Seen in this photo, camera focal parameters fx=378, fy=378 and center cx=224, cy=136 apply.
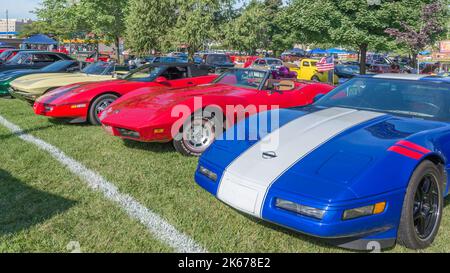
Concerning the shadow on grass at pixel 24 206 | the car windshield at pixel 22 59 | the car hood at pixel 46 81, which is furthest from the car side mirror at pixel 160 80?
the car windshield at pixel 22 59

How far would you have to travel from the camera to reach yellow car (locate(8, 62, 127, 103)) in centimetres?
807

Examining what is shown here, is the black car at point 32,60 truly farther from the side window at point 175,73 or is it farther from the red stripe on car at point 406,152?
the red stripe on car at point 406,152

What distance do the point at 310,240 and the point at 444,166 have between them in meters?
1.22

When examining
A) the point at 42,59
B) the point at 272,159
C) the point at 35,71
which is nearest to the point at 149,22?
the point at 42,59

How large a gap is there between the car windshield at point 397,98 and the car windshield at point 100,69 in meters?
6.75

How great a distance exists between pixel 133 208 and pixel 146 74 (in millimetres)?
4563

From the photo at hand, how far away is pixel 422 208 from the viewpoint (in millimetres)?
2803

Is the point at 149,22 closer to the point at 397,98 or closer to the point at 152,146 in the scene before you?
the point at 152,146

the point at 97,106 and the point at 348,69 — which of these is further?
the point at 348,69

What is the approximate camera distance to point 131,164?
15.2 ft

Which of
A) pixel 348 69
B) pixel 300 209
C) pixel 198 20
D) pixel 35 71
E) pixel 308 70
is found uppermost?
pixel 198 20

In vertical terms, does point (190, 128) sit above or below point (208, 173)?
above

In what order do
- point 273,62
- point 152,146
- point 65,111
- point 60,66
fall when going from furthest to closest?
point 273,62 < point 60,66 < point 65,111 < point 152,146

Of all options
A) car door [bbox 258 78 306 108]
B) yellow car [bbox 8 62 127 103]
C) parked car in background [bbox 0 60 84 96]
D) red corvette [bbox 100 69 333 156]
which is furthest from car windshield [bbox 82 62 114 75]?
car door [bbox 258 78 306 108]
